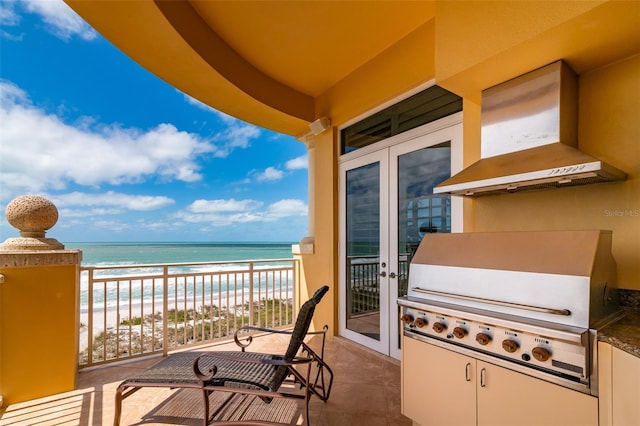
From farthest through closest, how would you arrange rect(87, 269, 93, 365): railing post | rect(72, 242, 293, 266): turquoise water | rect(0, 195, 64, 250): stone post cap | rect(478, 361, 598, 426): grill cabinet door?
Result: rect(72, 242, 293, 266): turquoise water, rect(87, 269, 93, 365): railing post, rect(0, 195, 64, 250): stone post cap, rect(478, 361, 598, 426): grill cabinet door

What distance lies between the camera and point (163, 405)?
221 cm

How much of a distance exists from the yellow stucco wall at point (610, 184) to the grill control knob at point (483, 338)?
0.83m

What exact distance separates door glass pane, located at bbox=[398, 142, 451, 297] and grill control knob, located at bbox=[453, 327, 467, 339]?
1.11 metres

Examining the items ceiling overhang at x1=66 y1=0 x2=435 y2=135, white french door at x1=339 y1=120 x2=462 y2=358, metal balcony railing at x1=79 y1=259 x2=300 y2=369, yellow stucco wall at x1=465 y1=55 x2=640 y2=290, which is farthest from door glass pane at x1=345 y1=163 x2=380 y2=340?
yellow stucco wall at x1=465 y1=55 x2=640 y2=290

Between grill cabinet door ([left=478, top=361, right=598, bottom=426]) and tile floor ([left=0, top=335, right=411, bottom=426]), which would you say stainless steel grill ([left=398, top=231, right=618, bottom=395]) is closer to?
grill cabinet door ([left=478, top=361, right=598, bottom=426])

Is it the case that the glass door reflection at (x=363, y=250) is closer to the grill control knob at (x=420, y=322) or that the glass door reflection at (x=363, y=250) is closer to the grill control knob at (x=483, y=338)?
the grill control knob at (x=420, y=322)

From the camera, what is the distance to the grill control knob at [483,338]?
4.56 feet

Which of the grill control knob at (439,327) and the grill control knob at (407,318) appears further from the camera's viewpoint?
the grill control knob at (407,318)

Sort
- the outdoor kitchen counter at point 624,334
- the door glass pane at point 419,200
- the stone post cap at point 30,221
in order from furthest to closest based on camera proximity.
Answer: the door glass pane at point 419,200 → the stone post cap at point 30,221 → the outdoor kitchen counter at point 624,334

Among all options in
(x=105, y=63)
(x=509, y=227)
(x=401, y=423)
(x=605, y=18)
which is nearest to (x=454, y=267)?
(x=509, y=227)

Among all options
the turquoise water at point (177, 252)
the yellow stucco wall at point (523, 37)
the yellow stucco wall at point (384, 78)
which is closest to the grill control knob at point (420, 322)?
the yellow stucco wall at point (523, 37)

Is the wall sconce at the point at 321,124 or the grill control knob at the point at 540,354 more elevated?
the wall sconce at the point at 321,124

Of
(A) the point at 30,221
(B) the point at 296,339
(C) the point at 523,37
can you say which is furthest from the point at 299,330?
(A) the point at 30,221

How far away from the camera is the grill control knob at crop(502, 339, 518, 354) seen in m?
1.29
